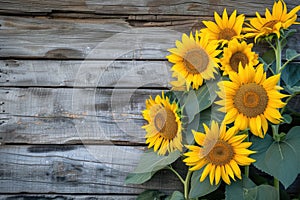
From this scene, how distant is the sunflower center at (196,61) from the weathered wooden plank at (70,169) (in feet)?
1.14

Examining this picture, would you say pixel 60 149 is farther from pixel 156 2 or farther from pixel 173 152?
pixel 156 2

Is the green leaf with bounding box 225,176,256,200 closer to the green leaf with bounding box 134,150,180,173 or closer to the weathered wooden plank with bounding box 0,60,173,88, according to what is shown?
the green leaf with bounding box 134,150,180,173

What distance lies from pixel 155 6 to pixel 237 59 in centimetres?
35

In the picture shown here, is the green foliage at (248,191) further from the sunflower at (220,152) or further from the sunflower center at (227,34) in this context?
the sunflower center at (227,34)

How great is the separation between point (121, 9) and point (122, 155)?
474 mm

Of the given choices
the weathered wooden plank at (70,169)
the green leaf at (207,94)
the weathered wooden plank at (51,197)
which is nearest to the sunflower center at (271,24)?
the green leaf at (207,94)

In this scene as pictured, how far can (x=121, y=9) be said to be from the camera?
1.38 meters

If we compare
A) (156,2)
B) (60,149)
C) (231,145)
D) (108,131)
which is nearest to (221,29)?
(156,2)

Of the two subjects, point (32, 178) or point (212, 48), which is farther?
point (32, 178)

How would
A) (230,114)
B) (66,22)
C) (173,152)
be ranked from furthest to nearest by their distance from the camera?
(66,22) < (173,152) < (230,114)

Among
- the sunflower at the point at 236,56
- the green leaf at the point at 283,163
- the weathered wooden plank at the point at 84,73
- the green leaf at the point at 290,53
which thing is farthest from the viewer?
the weathered wooden plank at the point at 84,73

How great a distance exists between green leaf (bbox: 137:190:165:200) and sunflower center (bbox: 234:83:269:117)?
1.40ft

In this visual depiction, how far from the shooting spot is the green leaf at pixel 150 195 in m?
1.34

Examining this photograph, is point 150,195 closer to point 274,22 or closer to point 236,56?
point 236,56
